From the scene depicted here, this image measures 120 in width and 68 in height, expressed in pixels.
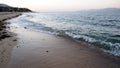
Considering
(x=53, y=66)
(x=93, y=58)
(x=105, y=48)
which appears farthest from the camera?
(x=105, y=48)

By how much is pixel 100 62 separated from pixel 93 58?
0.59 metres

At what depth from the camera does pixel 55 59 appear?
684cm

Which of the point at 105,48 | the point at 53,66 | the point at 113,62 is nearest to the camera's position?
the point at 53,66

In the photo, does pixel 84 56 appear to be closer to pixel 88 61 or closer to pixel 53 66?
pixel 88 61

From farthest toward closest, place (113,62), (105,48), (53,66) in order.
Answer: (105,48), (113,62), (53,66)

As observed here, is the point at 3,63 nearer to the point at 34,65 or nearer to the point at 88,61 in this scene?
the point at 34,65

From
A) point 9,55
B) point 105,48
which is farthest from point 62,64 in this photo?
point 105,48

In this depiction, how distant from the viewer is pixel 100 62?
650 cm

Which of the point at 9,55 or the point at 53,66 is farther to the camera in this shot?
the point at 9,55

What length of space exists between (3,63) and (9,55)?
115 cm

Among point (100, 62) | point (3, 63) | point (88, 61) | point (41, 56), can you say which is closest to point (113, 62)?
point (100, 62)

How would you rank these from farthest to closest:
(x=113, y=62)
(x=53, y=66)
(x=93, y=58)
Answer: (x=93, y=58) < (x=113, y=62) < (x=53, y=66)

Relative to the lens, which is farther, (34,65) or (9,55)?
(9,55)

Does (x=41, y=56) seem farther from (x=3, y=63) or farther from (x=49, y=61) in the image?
(x=3, y=63)
